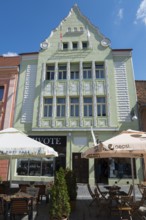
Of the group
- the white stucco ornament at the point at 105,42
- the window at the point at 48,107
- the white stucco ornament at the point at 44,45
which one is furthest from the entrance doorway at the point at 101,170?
the white stucco ornament at the point at 44,45

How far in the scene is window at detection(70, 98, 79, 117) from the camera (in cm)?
1881

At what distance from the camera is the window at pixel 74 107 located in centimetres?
1881

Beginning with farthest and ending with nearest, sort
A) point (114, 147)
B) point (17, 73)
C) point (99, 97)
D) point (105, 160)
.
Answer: point (17, 73) → point (99, 97) → point (105, 160) → point (114, 147)

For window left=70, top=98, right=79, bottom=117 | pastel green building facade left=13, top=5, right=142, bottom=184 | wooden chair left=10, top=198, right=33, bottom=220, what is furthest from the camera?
window left=70, top=98, right=79, bottom=117

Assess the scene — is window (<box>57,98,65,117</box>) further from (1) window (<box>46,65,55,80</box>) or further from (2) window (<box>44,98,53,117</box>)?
(1) window (<box>46,65,55,80</box>)

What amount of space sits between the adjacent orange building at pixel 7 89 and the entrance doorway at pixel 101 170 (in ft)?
25.4

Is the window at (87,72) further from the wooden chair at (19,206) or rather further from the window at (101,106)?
the wooden chair at (19,206)

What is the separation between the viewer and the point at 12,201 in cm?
626

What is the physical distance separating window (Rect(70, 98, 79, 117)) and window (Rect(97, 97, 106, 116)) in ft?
6.36

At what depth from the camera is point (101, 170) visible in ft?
57.1

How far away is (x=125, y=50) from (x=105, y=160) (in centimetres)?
1081

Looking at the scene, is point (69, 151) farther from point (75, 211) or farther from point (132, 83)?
point (75, 211)

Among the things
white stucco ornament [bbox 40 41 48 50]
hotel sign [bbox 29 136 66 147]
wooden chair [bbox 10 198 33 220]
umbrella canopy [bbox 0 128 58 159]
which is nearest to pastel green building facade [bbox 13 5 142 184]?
white stucco ornament [bbox 40 41 48 50]

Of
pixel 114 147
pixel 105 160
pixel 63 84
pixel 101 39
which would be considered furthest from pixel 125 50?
pixel 114 147
